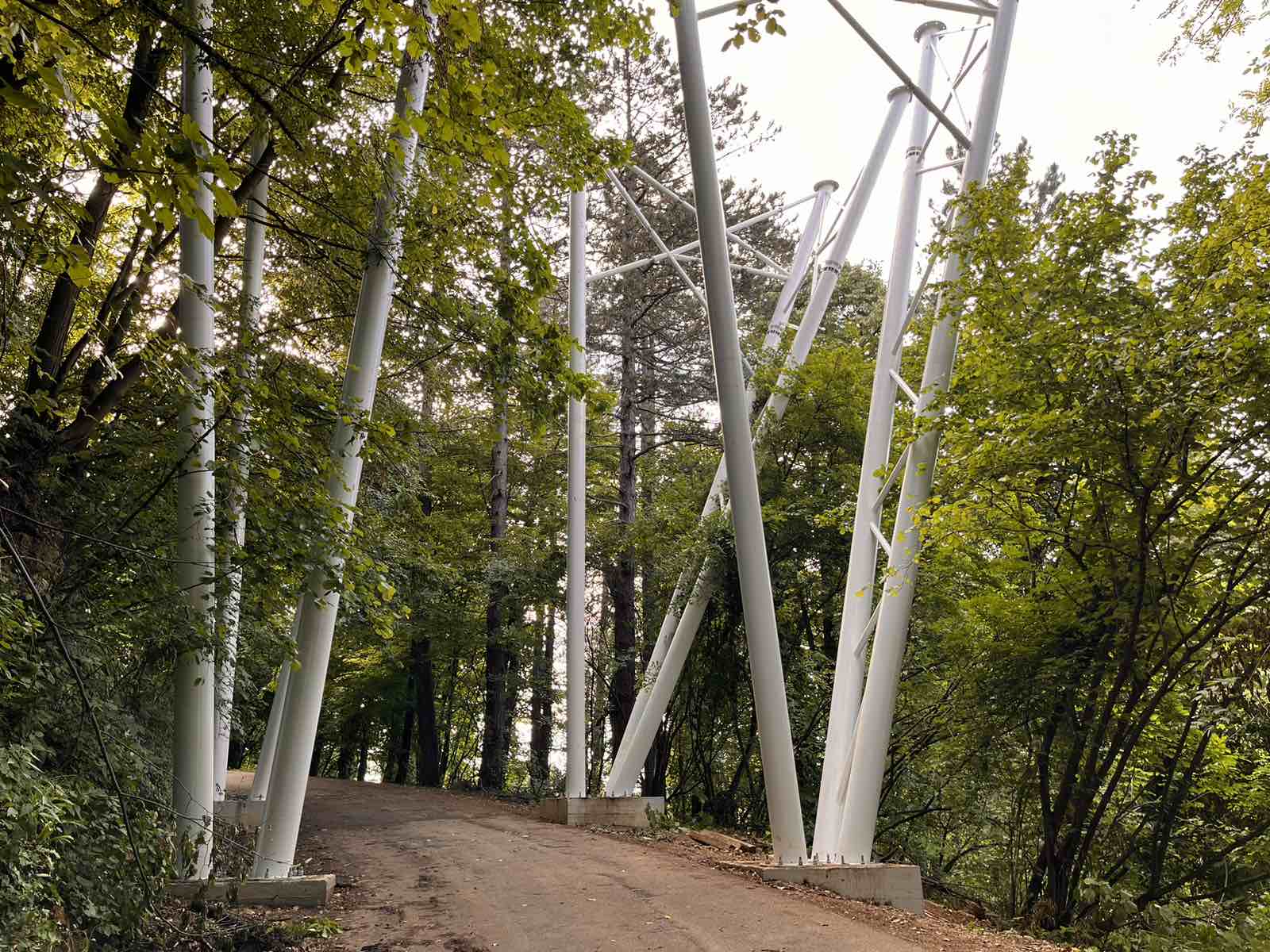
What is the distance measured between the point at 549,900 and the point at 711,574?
565cm

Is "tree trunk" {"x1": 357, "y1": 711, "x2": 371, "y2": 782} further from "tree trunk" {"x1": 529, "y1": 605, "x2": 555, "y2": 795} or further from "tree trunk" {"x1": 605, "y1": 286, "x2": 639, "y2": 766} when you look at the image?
"tree trunk" {"x1": 605, "y1": 286, "x2": 639, "y2": 766}

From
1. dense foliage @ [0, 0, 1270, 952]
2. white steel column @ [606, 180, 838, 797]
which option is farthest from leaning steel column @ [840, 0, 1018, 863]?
white steel column @ [606, 180, 838, 797]

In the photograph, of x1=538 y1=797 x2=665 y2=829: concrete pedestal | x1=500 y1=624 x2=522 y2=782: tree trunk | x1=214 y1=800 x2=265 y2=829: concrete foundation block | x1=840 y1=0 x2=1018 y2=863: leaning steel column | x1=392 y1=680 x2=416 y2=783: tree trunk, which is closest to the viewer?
x1=840 y1=0 x2=1018 y2=863: leaning steel column

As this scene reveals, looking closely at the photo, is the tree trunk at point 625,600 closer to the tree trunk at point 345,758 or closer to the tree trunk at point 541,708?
the tree trunk at point 541,708

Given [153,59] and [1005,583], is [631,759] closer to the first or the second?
[1005,583]

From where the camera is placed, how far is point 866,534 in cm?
A: 875

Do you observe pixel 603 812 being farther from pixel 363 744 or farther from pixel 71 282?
pixel 363 744

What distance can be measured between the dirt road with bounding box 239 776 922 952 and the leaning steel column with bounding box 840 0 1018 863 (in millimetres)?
1240

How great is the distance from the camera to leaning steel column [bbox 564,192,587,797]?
1180 cm

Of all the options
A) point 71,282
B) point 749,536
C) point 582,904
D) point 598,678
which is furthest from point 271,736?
point 71,282

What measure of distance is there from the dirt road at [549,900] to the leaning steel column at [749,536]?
0.71 metres

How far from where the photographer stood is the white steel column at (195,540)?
4895 mm

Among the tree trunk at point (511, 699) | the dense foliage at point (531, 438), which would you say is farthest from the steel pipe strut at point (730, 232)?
the tree trunk at point (511, 699)

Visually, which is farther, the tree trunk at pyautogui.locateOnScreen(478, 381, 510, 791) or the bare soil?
the tree trunk at pyautogui.locateOnScreen(478, 381, 510, 791)
